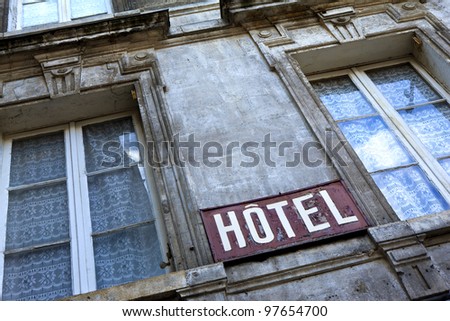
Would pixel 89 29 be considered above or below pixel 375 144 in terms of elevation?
above

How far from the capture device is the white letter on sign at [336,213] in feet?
11.3

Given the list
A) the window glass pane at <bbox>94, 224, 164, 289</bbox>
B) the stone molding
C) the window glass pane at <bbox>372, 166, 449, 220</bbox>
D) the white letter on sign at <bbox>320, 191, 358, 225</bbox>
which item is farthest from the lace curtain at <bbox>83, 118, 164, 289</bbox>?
the window glass pane at <bbox>372, 166, 449, 220</bbox>

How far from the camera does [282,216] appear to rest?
349 centimetres

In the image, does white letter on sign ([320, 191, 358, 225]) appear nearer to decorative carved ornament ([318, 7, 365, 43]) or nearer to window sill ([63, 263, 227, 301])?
window sill ([63, 263, 227, 301])

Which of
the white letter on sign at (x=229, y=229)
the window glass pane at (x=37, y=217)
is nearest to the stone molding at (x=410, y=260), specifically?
the white letter on sign at (x=229, y=229)

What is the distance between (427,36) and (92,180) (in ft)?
11.6

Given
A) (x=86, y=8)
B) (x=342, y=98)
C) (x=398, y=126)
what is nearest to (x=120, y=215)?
(x=342, y=98)

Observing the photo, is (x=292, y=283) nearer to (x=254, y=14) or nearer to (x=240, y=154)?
(x=240, y=154)

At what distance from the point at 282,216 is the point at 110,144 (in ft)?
6.50

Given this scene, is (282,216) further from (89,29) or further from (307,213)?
(89,29)

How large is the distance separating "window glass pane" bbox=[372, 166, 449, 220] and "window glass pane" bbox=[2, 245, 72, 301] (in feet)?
8.28

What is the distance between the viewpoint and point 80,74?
4906 mm

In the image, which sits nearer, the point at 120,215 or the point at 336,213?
the point at 336,213
